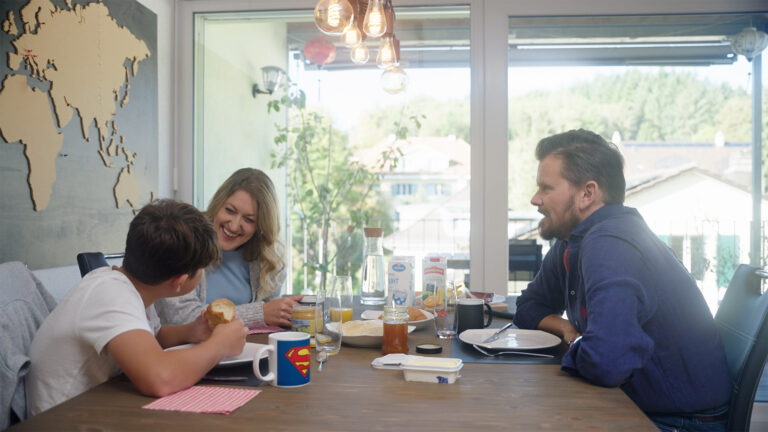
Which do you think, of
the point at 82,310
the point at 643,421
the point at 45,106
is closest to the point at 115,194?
the point at 45,106

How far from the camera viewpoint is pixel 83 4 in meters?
2.65

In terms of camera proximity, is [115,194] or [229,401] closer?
[229,401]

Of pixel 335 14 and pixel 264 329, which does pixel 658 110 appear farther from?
pixel 264 329

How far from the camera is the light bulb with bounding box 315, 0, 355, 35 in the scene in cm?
196

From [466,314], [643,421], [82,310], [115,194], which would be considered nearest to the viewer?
[643,421]

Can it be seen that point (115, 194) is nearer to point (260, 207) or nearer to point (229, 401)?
point (260, 207)

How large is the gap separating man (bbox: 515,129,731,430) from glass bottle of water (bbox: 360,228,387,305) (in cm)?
71

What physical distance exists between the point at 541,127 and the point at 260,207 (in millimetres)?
1901

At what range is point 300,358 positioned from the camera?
1270mm

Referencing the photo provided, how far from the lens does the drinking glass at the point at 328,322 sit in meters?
1.50

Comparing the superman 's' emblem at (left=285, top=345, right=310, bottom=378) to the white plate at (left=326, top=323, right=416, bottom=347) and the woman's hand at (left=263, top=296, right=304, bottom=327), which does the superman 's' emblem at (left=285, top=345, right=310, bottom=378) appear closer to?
the white plate at (left=326, top=323, right=416, bottom=347)

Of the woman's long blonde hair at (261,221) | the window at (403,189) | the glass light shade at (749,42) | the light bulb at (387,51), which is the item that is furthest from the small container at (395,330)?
the glass light shade at (749,42)

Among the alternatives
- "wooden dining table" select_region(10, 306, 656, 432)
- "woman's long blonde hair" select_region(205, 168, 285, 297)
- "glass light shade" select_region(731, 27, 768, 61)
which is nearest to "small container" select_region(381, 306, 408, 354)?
A: "wooden dining table" select_region(10, 306, 656, 432)

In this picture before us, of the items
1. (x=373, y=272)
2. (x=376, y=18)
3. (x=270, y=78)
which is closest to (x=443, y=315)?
(x=373, y=272)
